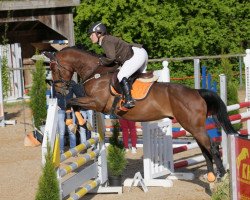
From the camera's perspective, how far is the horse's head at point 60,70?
1035 centimetres

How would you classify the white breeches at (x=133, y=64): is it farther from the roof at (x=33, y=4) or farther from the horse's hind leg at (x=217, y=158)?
the roof at (x=33, y=4)

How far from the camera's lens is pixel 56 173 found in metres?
8.30

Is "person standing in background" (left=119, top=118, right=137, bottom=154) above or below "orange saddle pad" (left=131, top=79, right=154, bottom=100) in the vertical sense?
below

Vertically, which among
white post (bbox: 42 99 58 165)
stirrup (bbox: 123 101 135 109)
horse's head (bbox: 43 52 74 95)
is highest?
horse's head (bbox: 43 52 74 95)

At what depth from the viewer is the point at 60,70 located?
34.0 feet

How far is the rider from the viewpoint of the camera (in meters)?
9.82

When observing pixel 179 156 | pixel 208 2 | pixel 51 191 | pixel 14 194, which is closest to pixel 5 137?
pixel 179 156

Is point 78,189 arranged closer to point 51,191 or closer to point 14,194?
point 14,194

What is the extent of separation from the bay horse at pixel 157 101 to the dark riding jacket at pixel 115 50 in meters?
0.27

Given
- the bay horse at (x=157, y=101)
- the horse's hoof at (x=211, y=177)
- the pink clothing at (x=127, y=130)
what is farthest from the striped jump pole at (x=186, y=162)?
the pink clothing at (x=127, y=130)

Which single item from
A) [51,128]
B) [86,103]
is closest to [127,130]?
[86,103]

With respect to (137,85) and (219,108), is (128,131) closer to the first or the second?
(137,85)

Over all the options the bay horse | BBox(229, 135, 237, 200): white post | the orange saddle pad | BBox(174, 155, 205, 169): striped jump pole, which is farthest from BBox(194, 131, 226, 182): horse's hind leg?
BBox(229, 135, 237, 200): white post

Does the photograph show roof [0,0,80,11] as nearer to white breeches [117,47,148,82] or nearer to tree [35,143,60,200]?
white breeches [117,47,148,82]
